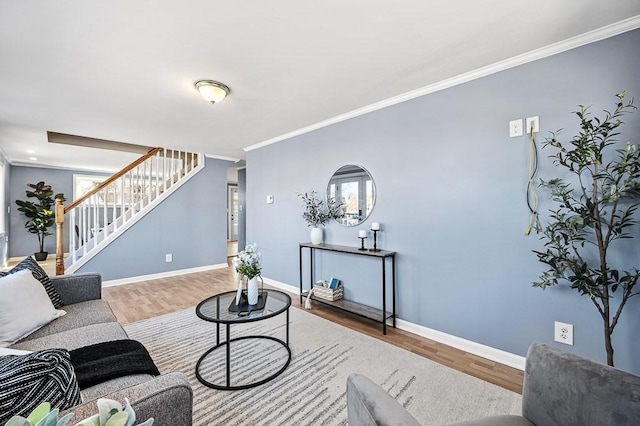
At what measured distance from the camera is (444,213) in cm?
247

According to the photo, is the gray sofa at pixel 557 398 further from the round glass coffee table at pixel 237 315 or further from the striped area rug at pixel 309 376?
the round glass coffee table at pixel 237 315

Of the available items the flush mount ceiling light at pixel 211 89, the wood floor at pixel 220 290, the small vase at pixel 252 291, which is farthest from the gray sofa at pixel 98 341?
the flush mount ceiling light at pixel 211 89

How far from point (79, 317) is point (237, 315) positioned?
109 cm

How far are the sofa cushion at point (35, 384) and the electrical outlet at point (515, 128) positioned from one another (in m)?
2.82

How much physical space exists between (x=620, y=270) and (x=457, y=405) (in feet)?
4.39

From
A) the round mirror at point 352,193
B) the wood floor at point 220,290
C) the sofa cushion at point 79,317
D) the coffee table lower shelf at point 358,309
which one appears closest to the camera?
the sofa cushion at point 79,317

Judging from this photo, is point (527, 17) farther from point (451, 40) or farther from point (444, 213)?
point (444, 213)

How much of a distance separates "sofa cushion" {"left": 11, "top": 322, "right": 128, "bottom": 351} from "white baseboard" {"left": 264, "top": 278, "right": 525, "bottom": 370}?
233 cm

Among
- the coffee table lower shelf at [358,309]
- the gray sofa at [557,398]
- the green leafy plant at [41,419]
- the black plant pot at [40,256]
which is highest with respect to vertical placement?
the green leafy plant at [41,419]

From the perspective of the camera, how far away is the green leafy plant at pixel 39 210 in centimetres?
618

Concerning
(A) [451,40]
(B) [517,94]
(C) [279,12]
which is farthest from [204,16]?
(B) [517,94]

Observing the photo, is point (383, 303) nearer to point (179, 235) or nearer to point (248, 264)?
point (248, 264)

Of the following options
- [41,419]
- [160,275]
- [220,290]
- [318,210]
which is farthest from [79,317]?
[160,275]

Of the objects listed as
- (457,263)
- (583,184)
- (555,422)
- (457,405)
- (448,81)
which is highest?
(448,81)
